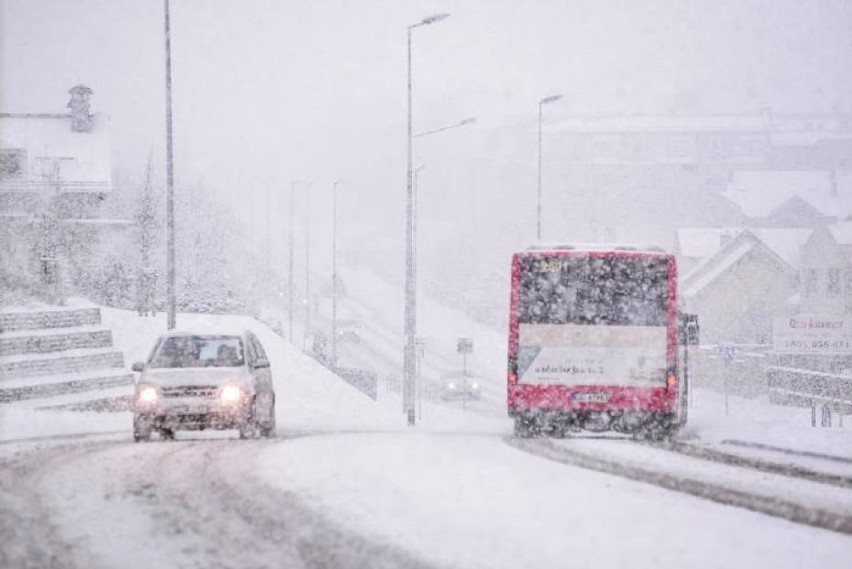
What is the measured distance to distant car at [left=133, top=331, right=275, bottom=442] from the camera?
16.5 meters

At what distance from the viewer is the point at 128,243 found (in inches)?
3570

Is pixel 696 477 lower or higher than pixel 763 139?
lower

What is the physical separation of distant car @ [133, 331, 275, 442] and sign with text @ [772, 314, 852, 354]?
2897cm

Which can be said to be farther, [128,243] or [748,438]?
[128,243]

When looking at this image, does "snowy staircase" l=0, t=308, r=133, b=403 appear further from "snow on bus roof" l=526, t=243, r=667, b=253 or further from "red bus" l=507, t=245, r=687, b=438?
"snow on bus roof" l=526, t=243, r=667, b=253

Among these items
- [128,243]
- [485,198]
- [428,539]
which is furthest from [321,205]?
[428,539]

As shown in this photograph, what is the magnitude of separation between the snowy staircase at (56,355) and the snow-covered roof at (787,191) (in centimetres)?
7553

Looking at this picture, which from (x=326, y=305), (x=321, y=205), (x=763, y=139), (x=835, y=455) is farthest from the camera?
(x=321, y=205)

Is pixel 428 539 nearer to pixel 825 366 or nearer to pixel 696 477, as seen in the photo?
pixel 696 477

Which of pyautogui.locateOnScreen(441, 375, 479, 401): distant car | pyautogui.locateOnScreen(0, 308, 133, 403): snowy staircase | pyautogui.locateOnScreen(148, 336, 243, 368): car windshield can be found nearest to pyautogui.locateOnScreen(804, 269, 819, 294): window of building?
pyautogui.locateOnScreen(441, 375, 479, 401): distant car

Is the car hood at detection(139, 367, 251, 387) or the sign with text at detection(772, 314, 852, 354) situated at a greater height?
the car hood at detection(139, 367, 251, 387)

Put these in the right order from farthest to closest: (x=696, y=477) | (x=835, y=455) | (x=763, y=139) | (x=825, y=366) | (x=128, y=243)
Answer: (x=763, y=139)
(x=128, y=243)
(x=825, y=366)
(x=835, y=455)
(x=696, y=477)

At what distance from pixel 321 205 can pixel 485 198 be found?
42974 millimetres

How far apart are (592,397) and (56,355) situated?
16935 mm
